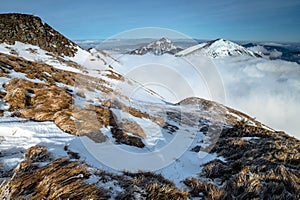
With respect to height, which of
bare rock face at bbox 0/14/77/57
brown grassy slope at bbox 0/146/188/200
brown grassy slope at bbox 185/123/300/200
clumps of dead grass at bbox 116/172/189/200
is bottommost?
brown grassy slope at bbox 185/123/300/200

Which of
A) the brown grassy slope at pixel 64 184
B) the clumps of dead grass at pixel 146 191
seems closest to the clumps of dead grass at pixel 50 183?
the brown grassy slope at pixel 64 184

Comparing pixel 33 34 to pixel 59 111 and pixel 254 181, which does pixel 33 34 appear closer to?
pixel 59 111

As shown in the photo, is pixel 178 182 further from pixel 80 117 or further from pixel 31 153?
pixel 80 117

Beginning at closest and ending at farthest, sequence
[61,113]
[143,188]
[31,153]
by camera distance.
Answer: [143,188], [31,153], [61,113]

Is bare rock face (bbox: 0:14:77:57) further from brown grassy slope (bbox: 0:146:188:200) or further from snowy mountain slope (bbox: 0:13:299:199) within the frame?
brown grassy slope (bbox: 0:146:188:200)

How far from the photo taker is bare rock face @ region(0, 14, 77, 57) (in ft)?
103

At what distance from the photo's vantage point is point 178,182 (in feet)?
19.5

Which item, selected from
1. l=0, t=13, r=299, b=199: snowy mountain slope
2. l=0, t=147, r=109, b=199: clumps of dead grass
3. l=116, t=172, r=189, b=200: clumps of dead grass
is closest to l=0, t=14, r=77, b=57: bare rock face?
l=0, t=13, r=299, b=199: snowy mountain slope

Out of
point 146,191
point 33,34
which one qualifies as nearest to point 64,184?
point 146,191

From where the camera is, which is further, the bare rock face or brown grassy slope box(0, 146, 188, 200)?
the bare rock face

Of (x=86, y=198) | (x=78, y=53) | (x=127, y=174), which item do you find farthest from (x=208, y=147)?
(x=78, y=53)

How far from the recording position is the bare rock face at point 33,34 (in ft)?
103

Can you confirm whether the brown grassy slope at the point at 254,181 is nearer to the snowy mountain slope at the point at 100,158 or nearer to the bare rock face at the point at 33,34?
the snowy mountain slope at the point at 100,158

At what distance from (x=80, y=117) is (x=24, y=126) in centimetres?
288
